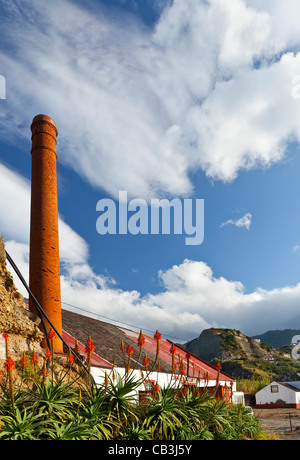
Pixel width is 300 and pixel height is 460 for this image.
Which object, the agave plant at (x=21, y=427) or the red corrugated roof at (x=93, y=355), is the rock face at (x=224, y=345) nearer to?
the red corrugated roof at (x=93, y=355)

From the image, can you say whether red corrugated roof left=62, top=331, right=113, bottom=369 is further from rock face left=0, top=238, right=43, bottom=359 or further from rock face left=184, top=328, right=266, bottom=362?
rock face left=184, top=328, right=266, bottom=362

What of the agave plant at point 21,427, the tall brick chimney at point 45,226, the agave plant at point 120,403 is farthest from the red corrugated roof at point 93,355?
the agave plant at point 21,427

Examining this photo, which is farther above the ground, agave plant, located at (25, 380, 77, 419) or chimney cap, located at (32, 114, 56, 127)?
chimney cap, located at (32, 114, 56, 127)

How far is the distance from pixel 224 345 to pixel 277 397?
75.2 meters

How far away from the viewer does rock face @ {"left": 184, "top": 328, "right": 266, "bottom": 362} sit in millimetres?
119875

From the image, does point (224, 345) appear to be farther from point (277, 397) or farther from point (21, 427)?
point (21, 427)

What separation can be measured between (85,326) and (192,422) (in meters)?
16.9

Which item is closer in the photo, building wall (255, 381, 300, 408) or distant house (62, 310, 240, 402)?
distant house (62, 310, 240, 402)

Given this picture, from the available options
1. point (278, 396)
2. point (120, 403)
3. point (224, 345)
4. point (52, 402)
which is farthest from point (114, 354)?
point (224, 345)

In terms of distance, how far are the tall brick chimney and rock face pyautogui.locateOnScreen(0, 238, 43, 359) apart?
81.0 inches

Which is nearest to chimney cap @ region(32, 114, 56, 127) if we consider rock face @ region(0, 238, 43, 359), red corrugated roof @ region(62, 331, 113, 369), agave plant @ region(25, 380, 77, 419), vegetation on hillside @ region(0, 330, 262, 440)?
rock face @ region(0, 238, 43, 359)
